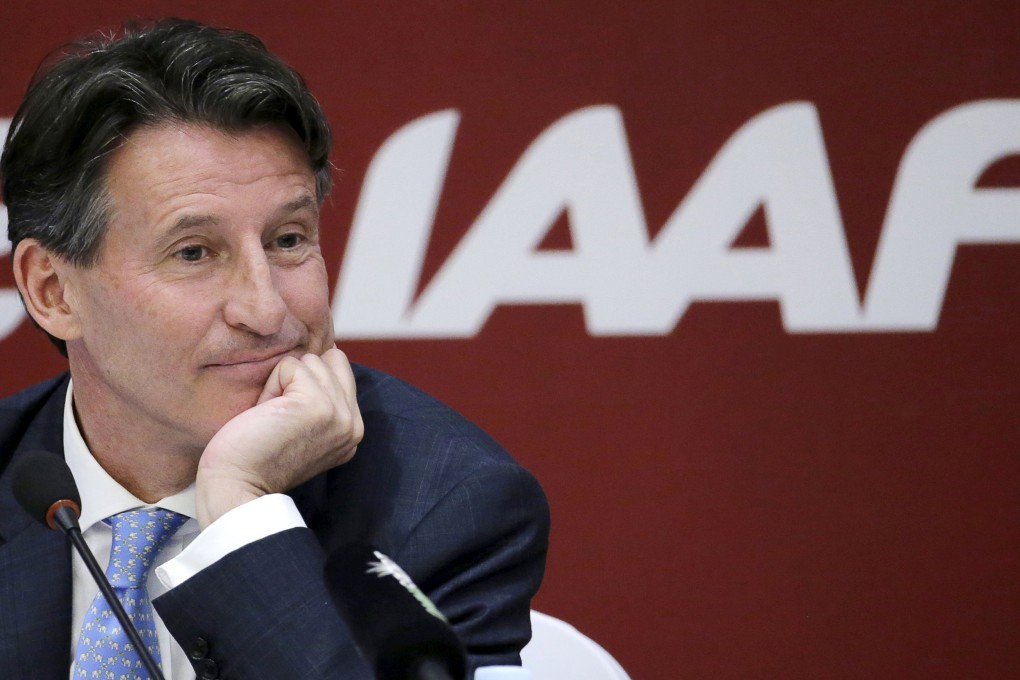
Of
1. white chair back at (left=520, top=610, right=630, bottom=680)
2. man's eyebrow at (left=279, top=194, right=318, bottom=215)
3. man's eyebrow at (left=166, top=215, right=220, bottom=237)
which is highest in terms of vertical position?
man's eyebrow at (left=279, top=194, right=318, bottom=215)

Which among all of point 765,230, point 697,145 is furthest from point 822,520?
point 697,145

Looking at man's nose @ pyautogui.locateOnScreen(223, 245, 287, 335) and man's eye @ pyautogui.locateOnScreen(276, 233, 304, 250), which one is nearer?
A: man's nose @ pyautogui.locateOnScreen(223, 245, 287, 335)

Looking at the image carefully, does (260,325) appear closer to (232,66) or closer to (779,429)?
(232,66)

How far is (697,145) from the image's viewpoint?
280 centimetres

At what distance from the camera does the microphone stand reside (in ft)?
4.12

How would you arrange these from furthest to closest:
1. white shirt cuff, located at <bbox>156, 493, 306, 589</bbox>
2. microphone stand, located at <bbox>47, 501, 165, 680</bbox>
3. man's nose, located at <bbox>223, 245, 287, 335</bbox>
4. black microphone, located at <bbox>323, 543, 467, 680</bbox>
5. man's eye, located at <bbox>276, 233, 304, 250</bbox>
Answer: man's eye, located at <bbox>276, 233, 304, 250</bbox>, man's nose, located at <bbox>223, 245, 287, 335</bbox>, white shirt cuff, located at <bbox>156, 493, 306, 589</bbox>, microphone stand, located at <bbox>47, 501, 165, 680</bbox>, black microphone, located at <bbox>323, 543, 467, 680</bbox>

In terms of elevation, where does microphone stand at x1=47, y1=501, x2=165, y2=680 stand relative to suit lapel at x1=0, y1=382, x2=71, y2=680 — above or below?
above

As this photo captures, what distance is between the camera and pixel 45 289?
1842 mm

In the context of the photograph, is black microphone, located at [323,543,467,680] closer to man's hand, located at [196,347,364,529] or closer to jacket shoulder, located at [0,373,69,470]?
man's hand, located at [196,347,364,529]

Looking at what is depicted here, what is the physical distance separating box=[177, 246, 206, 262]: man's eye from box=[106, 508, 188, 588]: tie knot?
1.24 ft

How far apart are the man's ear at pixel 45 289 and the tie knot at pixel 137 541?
0.29m

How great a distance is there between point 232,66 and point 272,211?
9.0 inches

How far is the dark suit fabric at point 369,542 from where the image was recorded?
4.76ft

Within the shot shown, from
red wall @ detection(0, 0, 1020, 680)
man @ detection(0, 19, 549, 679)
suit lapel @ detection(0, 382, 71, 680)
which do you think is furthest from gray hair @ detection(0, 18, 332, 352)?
red wall @ detection(0, 0, 1020, 680)
